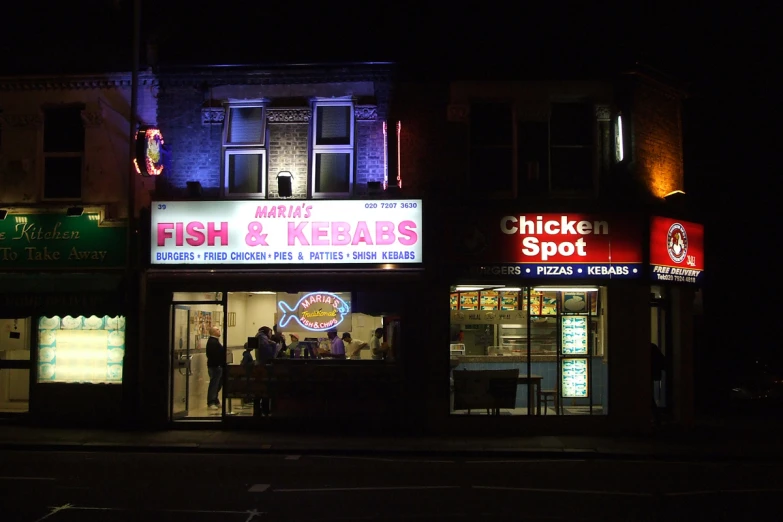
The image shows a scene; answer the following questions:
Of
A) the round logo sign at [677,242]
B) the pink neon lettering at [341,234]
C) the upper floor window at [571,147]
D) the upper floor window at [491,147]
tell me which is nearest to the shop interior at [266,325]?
the pink neon lettering at [341,234]

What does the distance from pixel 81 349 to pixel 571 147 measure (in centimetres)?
1149

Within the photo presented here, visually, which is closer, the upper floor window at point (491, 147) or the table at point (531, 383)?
the table at point (531, 383)

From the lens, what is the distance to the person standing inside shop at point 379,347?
1495 cm

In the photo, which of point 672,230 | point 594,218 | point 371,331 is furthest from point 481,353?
point 672,230

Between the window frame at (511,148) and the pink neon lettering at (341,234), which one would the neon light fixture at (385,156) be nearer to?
the pink neon lettering at (341,234)

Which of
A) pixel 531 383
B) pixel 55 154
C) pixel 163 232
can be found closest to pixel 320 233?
pixel 163 232

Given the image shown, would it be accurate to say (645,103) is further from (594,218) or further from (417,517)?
(417,517)

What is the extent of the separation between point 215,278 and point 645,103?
9895 millimetres

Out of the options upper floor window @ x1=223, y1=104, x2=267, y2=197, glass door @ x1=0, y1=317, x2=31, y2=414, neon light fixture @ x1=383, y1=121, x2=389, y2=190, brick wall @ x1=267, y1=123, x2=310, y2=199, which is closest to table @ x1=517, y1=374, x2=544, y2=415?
neon light fixture @ x1=383, y1=121, x2=389, y2=190

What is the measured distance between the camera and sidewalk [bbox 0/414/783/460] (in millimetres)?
12742

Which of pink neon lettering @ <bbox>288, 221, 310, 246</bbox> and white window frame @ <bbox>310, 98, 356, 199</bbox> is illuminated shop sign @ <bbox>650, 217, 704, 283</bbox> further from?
pink neon lettering @ <bbox>288, 221, 310, 246</bbox>

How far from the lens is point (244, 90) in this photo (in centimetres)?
1540

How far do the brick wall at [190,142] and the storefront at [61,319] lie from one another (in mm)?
1783

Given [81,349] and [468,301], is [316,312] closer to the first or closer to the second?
→ [468,301]
